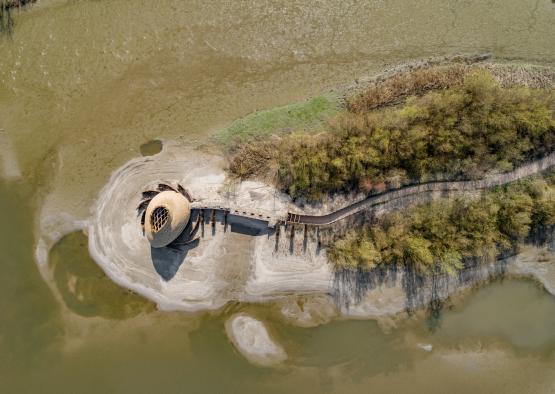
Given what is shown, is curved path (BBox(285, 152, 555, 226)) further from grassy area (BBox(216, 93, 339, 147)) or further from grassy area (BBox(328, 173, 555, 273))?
grassy area (BBox(216, 93, 339, 147))

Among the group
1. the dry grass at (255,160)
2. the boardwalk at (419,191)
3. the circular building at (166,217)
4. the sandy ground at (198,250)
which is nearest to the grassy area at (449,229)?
the boardwalk at (419,191)

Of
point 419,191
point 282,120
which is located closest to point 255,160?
point 282,120

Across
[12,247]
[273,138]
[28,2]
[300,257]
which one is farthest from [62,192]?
[300,257]

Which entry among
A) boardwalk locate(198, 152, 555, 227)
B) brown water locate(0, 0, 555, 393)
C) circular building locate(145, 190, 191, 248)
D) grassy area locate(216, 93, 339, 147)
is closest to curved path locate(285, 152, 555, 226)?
boardwalk locate(198, 152, 555, 227)

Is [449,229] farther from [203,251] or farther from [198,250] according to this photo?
[198,250]

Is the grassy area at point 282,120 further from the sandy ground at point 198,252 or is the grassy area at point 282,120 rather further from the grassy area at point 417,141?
the sandy ground at point 198,252

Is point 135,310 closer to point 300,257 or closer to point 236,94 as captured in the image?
point 300,257
